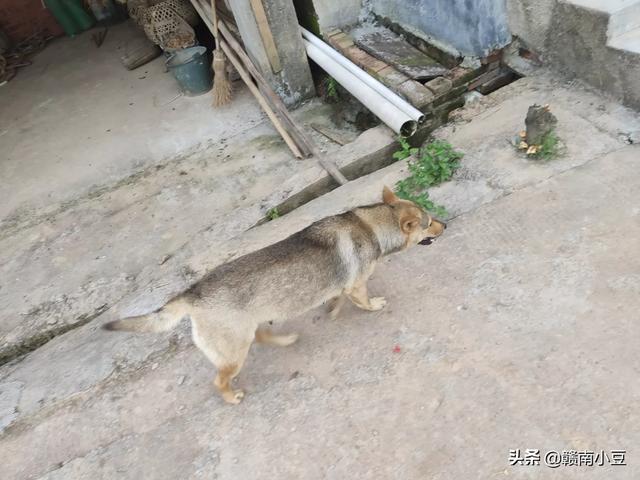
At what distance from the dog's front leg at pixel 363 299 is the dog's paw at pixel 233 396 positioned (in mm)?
1024

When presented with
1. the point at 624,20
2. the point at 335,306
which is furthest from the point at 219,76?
the point at 624,20

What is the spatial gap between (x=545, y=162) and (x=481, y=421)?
2.31 m

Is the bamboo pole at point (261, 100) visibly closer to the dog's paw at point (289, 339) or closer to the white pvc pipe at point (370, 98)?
the white pvc pipe at point (370, 98)

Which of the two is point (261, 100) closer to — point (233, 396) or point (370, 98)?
point (370, 98)

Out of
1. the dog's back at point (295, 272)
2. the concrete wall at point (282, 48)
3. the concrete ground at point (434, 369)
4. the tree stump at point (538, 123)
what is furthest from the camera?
the concrete wall at point (282, 48)

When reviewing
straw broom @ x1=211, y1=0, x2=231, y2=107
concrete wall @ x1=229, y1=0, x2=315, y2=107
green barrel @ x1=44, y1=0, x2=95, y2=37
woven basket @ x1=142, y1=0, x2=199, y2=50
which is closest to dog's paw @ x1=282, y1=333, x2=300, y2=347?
concrete wall @ x1=229, y1=0, x2=315, y2=107

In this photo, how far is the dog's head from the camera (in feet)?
9.65

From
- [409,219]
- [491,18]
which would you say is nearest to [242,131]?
[491,18]

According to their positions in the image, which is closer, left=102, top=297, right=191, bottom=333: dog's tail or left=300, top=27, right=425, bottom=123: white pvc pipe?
left=102, top=297, right=191, bottom=333: dog's tail

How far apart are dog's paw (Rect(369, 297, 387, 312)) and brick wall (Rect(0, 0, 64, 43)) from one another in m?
11.2

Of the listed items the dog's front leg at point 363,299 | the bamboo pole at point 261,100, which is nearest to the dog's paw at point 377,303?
the dog's front leg at point 363,299

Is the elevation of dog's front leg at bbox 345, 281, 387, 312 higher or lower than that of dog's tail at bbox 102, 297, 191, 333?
lower

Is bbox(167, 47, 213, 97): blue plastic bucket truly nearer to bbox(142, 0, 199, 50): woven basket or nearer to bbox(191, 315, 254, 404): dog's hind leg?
bbox(142, 0, 199, 50): woven basket

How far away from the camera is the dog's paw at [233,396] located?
118 inches
